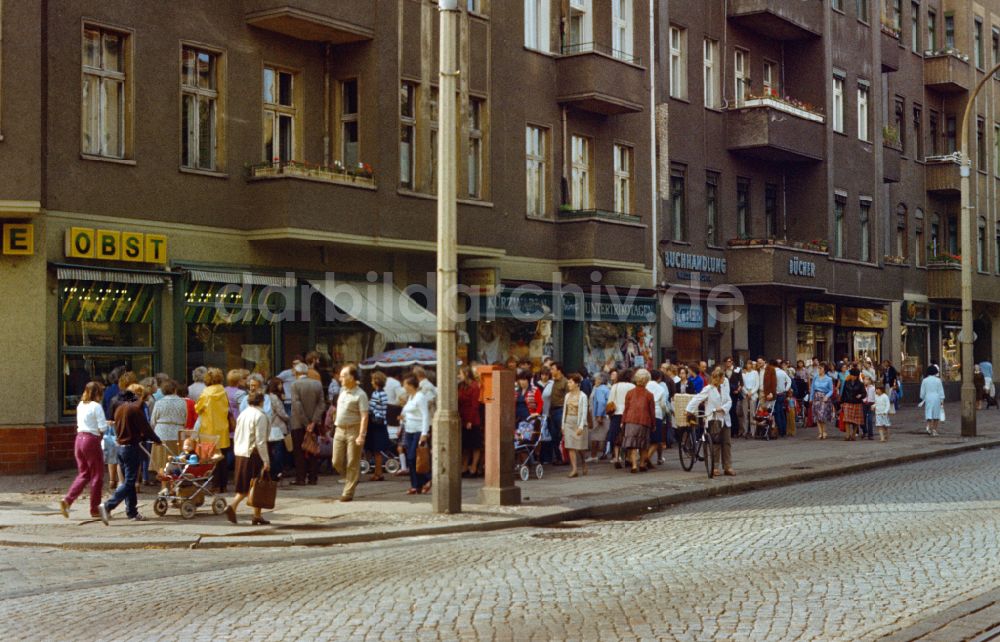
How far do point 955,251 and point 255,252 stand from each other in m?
35.2

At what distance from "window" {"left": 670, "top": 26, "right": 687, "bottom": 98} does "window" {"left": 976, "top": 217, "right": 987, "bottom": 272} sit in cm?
2161

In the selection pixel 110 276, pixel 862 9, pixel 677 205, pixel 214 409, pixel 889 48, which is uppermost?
pixel 862 9

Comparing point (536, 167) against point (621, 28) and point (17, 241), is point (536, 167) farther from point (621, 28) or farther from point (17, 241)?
point (17, 241)

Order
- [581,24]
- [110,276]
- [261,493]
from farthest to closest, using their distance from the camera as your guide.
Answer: [581,24]
[110,276]
[261,493]

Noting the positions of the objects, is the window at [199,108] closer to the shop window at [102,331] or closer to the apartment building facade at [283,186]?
the apartment building facade at [283,186]

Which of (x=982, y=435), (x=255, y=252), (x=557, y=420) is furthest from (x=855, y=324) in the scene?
(x=255, y=252)

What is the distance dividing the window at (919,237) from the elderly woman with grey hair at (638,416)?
29.4 metres

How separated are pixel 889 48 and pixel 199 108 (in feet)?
96.8

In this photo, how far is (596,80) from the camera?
29.9m

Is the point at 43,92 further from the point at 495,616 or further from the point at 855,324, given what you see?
the point at 855,324

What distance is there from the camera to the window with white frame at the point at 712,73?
36.1 m

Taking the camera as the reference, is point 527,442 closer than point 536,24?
Yes

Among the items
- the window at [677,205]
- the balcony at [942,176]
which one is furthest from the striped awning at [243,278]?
the balcony at [942,176]

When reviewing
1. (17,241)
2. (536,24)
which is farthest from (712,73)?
(17,241)
